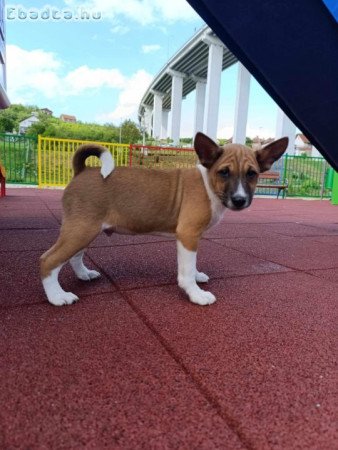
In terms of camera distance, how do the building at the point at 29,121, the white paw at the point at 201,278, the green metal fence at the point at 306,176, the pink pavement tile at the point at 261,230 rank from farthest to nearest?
1. the building at the point at 29,121
2. the green metal fence at the point at 306,176
3. the pink pavement tile at the point at 261,230
4. the white paw at the point at 201,278

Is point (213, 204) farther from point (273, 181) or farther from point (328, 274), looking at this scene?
point (273, 181)

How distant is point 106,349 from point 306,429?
2.99 feet

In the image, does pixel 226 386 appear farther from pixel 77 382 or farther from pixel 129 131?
pixel 129 131

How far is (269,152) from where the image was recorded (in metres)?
2.39

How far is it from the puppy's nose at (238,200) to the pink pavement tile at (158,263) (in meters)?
0.93

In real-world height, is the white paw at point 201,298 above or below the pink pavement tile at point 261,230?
above

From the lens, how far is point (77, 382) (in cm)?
142

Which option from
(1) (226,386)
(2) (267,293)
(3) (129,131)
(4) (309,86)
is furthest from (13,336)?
(3) (129,131)

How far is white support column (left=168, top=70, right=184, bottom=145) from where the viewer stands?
38.1 metres

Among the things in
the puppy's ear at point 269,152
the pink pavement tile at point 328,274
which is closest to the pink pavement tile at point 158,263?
the pink pavement tile at point 328,274

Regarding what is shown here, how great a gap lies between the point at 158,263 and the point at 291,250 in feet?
5.82

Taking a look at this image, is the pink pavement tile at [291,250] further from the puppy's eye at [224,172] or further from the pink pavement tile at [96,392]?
the pink pavement tile at [96,392]

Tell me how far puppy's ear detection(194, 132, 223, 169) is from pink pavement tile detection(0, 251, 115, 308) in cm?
111

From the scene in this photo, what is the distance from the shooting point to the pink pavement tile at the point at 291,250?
3.66 m
